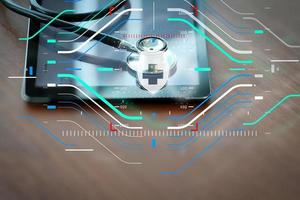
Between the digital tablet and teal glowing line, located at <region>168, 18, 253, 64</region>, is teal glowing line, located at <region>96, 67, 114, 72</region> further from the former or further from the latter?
teal glowing line, located at <region>168, 18, 253, 64</region>

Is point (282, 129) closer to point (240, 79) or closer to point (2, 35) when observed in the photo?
point (240, 79)

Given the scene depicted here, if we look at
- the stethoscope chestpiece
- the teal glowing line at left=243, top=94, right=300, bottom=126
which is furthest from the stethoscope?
the teal glowing line at left=243, top=94, right=300, bottom=126

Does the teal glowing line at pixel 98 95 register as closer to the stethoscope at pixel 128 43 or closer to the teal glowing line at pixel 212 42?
the stethoscope at pixel 128 43

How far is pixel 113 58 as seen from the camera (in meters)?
0.69

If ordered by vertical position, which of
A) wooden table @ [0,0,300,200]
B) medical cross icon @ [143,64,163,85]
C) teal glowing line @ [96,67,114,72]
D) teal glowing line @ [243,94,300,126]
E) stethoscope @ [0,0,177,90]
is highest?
stethoscope @ [0,0,177,90]

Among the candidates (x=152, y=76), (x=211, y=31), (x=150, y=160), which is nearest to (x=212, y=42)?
(x=211, y=31)

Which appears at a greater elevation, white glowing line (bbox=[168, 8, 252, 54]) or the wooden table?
white glowing line (bbox=[168, 8, 252, 54])

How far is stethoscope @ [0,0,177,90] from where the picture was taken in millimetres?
666

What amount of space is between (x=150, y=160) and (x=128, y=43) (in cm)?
19

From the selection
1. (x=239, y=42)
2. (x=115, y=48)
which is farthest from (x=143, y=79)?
(x=239, y=42)

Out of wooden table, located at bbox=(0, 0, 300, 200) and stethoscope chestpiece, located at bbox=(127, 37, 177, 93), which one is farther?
stethoscope chestpiece, located at bbox=(127, 37, 177, 93)

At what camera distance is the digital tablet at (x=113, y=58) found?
0.65 metres

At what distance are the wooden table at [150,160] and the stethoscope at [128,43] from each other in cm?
6

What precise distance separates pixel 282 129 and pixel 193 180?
5.6 inches
